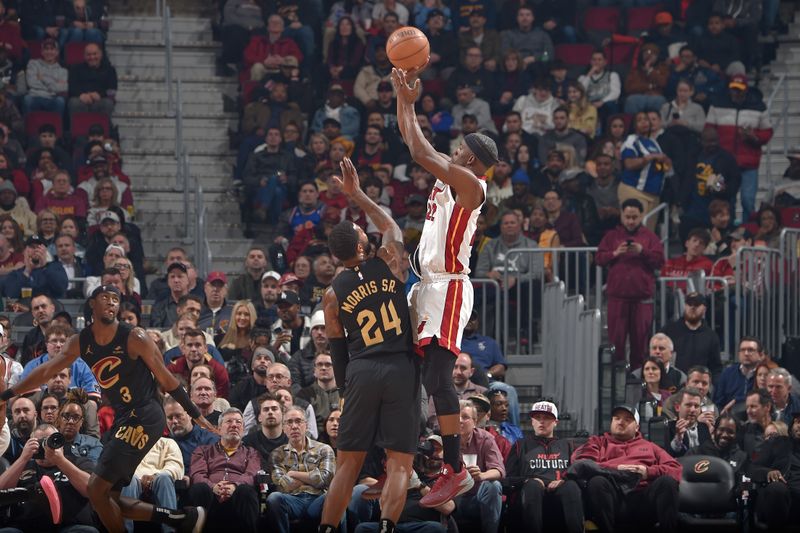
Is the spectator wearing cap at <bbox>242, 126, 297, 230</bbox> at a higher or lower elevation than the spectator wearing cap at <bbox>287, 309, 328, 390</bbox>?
higher

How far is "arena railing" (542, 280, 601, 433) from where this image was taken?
16.5 metres

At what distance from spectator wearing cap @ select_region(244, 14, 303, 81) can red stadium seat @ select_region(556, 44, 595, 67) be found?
344 cm

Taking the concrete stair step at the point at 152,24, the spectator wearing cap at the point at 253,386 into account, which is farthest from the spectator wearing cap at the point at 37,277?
the concrete stair step at the point at 152,24

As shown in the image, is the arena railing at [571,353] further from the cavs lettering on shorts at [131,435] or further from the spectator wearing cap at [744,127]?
the cavs lettering on shorts at [131,435]

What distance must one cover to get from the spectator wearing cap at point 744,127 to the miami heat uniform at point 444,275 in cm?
987

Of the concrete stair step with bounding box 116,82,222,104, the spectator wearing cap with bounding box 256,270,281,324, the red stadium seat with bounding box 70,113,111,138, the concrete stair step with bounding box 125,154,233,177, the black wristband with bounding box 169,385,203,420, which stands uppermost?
the concrete stair step with bounding box 116,82,222,104

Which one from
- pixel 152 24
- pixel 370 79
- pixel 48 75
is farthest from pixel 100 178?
pixel 152 24

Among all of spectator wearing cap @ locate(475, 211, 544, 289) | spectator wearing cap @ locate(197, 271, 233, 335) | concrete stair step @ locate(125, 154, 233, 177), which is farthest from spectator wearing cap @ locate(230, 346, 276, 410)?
concrete stair step @ locate(125, 154, 233, 177)

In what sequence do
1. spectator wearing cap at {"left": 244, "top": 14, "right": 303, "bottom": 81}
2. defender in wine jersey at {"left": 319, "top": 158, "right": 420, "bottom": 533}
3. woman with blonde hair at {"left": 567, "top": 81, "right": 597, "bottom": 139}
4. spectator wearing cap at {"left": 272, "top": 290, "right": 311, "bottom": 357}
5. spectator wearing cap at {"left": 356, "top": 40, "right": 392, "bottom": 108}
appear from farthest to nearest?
1. spectator wearing cap at {"left": 244, "top": 14, "right": 303, "bottom": 81}
2. spectator wearing cap at {"left": 356, "top": 40, "right": 392, "bottom": 108}
3. woman with blonde hair at {"left": 567, "top": 81, "right": 597, "bottom": 139}
4. spectator wearing cap at {"left": 272, "top": 290, "right": 311, "bottom": 357}
5. defender in wine jersey at {"left": 319, "top": 158, "right": 420, "bottom": 533}

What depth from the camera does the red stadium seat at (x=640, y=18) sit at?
23359 millimetres

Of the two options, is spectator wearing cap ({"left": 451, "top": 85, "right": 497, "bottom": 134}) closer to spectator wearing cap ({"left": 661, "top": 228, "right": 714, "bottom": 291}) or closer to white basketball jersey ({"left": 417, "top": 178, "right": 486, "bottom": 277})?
spectator wearing cap ({"left": 661, "top": 228, "right": 714, "bottom": 291})

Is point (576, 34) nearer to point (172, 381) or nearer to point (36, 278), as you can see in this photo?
point (36, 278)

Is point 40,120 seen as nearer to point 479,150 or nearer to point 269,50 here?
point 269,50

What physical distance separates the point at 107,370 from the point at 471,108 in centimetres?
1005
